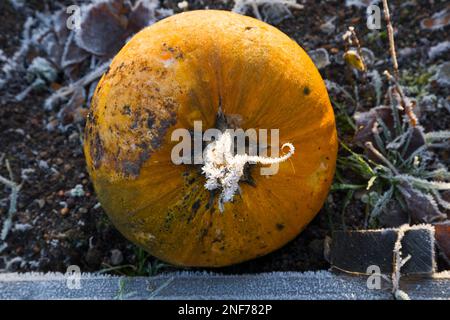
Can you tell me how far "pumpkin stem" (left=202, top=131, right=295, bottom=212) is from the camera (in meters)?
1.58

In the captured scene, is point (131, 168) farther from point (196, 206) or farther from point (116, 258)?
point (116, 258)

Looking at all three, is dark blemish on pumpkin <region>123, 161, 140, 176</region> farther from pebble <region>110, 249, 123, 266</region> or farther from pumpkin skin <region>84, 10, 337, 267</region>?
pebble <region>110, 249, 123, 266</region>

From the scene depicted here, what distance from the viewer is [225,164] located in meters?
1.60

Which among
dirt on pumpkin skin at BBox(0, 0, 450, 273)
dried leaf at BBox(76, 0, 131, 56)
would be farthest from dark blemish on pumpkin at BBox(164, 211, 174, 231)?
dried leaf at BBox(76, 0, 131, 56)

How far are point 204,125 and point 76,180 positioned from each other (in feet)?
3.14

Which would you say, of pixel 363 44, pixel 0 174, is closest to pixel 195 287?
pixel 0 174

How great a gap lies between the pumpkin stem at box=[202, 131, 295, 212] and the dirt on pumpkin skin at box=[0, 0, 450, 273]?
0.61 metres

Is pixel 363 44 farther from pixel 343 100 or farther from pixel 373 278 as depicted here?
pixel 373 278

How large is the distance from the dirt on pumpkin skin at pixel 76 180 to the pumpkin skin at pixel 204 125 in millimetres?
424

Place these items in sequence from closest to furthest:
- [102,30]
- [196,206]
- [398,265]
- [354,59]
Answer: [196,206], [398,265], [354,59], [102,30]

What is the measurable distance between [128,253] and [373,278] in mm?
981

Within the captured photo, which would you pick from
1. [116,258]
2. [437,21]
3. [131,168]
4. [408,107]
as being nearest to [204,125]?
[131,168]

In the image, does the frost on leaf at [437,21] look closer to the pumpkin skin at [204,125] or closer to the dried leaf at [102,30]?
the pumpkin skin at [204,125]

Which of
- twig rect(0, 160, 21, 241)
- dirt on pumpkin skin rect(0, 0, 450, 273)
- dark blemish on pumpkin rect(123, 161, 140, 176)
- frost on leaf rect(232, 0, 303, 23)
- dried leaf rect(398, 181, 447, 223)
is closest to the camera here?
dark blemish on pumpkin rect(123, 161, 140, 176)
